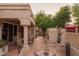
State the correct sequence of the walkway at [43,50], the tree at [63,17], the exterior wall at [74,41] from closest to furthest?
the exterior wall at [74,41], the walkway at [43,50], the tree at [63,17]

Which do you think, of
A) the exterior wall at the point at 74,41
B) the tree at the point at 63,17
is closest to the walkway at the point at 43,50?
the exterior wall at the point at 74,41

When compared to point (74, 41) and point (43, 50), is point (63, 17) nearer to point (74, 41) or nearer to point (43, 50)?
point (43, 50)

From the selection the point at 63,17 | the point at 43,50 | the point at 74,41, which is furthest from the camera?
the point at 63,17

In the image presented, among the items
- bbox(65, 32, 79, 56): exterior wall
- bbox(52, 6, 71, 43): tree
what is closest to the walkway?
bbox(65, 32, 79, 56): exterior wall

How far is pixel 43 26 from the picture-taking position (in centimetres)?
3628

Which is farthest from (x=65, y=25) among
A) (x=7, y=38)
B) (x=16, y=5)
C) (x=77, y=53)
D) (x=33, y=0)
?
(x=33, y=0)

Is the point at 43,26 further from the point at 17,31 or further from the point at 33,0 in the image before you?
the point at 33,0

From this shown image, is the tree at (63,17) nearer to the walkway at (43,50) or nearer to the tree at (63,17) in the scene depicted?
the tree at (63,17)

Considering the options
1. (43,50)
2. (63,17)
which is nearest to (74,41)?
(43,50)

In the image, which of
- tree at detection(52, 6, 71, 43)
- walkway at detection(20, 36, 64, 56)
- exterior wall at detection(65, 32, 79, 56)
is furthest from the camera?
tree at detection(52, 6, 71, 43)

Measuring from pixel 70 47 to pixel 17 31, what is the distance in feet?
26.7

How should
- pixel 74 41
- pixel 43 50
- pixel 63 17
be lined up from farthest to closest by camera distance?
1. pixel 63 17
2. pixel 43 50
3. pixel 74 41

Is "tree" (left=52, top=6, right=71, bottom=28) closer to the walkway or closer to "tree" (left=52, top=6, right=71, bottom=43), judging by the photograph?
"tree" (left=52, top=6, right=71, bottom=43)

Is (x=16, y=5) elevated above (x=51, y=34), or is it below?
above
